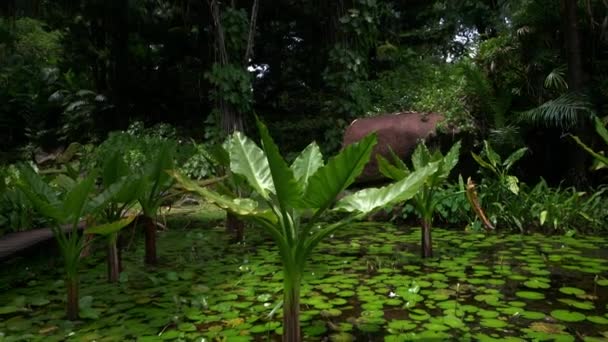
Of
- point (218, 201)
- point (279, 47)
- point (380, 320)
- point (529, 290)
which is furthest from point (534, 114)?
point (279, 47)

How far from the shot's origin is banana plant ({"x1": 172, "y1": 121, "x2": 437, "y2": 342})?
162 cm

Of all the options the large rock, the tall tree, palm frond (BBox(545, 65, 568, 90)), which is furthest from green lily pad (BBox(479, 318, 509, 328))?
the tall tree

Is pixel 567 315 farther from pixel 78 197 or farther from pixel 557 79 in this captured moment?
pixel 557 79

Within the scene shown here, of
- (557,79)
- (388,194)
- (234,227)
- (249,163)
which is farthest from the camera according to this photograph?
(557,79)

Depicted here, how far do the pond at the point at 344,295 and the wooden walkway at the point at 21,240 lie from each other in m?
0.12

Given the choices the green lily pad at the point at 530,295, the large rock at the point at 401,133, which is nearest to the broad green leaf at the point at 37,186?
the green lily pad at the point at 530,295

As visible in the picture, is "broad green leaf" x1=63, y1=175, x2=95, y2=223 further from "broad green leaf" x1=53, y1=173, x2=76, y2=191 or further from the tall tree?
the tall tree

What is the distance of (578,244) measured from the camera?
12.7ft

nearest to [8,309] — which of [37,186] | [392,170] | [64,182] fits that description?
[37,186]

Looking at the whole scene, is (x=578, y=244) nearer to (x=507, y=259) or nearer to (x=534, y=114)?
(x=507, y=259)

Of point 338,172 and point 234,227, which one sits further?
A: point 234,227

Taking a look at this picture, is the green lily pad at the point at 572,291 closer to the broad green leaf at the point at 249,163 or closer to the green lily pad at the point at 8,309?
the broad green leaf at the point at 249,163

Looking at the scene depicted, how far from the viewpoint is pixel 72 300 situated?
2324 millimetres

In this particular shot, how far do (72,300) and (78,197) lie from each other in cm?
58
